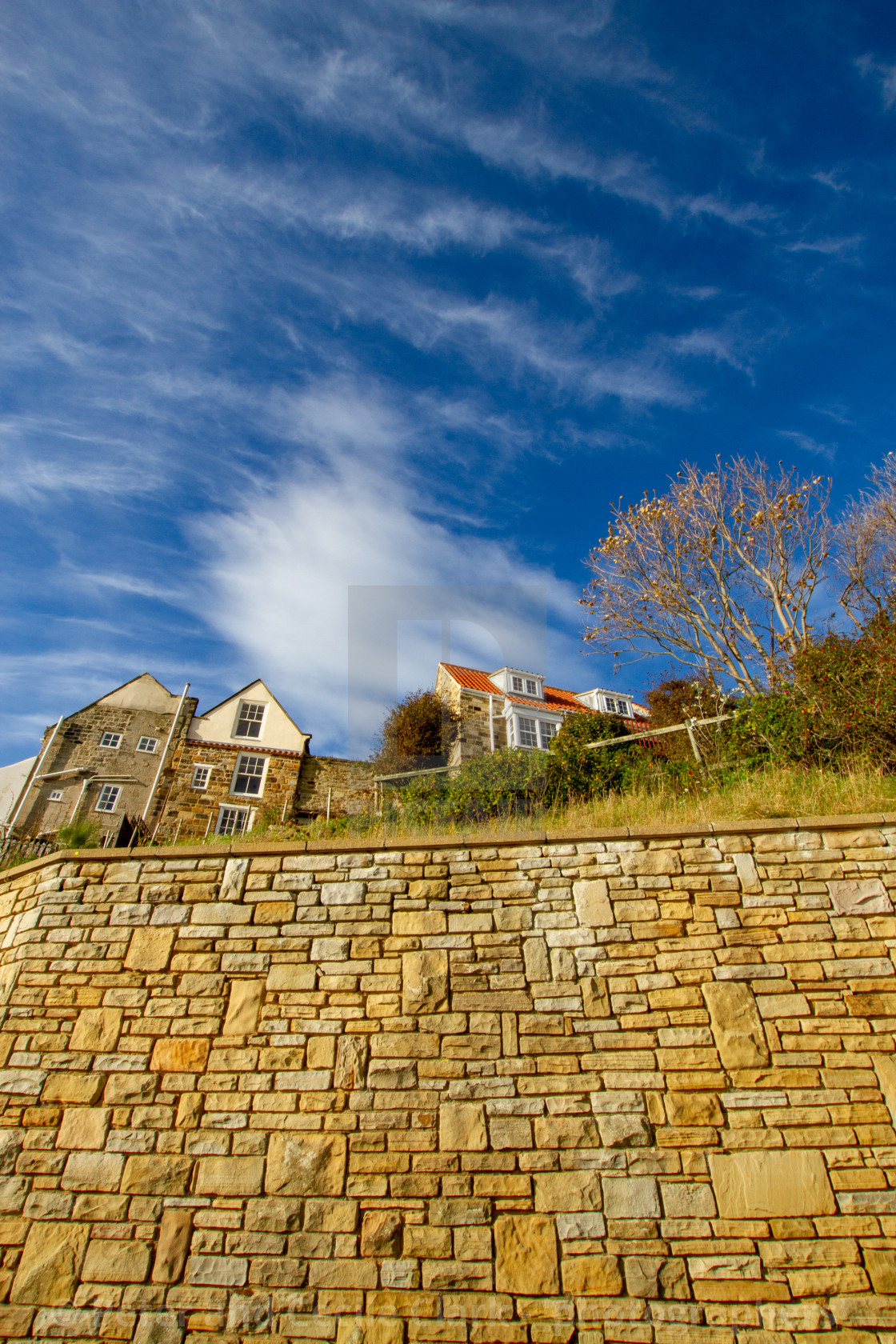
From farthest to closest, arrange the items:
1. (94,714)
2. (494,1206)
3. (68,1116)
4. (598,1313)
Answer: (94,714) < (68,1116) < (494,1206) < (598,1313)

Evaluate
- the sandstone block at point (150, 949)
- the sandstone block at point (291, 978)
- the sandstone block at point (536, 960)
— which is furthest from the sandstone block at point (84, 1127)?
the sandstone block at point (536, 960)

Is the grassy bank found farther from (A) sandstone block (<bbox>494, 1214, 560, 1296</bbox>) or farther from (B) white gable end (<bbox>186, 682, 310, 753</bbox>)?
(B) white gable end (<bbox>186, 682, 310, 753</bbox>)

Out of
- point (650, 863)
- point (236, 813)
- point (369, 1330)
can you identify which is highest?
point (236, 813)

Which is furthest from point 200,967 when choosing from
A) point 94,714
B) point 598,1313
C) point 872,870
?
point 94,714

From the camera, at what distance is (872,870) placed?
5230 millimetres

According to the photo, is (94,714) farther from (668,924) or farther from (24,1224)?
(668,924)

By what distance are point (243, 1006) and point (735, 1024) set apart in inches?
145

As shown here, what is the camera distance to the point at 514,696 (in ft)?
63.9

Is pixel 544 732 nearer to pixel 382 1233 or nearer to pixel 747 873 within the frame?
pixel 747 873

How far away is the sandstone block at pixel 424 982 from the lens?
496 cm

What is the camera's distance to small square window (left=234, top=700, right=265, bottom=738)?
1897 cm

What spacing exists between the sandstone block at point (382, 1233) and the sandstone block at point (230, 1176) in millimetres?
782

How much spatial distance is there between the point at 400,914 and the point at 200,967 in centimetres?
166

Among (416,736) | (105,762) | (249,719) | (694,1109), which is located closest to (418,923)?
(694,1109)
